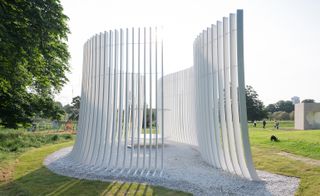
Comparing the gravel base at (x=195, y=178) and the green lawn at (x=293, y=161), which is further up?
the green lawn at (x=293, y=161)

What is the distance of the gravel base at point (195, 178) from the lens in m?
6.97

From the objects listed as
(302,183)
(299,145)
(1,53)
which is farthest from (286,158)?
(1,53)

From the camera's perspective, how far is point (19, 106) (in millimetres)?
14766

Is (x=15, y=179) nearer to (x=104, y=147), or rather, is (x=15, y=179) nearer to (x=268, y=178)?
(x=104, y=147)

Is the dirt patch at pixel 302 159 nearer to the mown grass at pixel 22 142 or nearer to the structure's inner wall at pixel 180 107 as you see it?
the structure's inner wall at pixel 180 107

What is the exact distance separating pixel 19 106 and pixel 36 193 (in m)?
9.05

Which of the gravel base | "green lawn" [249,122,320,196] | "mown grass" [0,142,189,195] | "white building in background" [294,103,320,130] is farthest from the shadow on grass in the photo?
"white building in background" [294,103,320,130]

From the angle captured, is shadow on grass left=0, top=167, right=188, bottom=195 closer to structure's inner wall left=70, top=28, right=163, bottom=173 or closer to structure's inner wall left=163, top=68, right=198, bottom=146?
structure's inner wall left=70, top=28, right=163, bottom=173

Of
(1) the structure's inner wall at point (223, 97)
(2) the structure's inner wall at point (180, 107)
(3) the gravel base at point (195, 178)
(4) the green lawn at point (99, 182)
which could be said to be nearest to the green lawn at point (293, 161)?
(4) the green lawn at point (99, 182)

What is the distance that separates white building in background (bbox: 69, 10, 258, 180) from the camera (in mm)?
7895

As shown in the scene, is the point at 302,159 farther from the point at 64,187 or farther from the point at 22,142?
the point at 22,142

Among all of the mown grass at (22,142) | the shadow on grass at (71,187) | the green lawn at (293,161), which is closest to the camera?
the shadow on grass at (71,187)

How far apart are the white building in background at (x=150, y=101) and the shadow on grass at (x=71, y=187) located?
141cm

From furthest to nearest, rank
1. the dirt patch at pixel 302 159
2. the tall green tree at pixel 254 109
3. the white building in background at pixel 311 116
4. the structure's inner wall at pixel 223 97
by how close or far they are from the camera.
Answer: the tall green tree at pixel 254 109 < the white building in background at pixel 311 116 < the dirt patch at pixel 302 159 < the structure's inner wall at pixel 223 97
